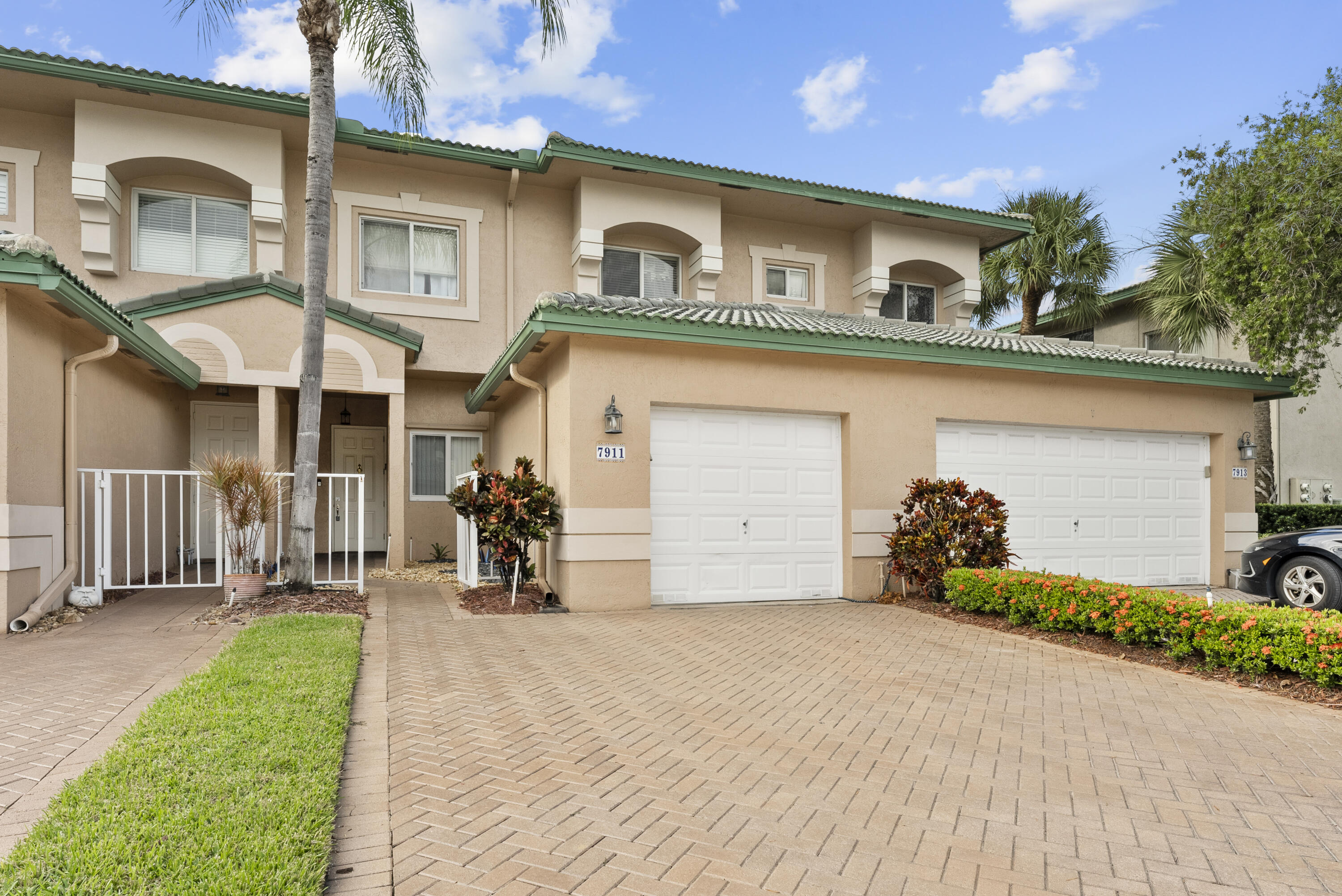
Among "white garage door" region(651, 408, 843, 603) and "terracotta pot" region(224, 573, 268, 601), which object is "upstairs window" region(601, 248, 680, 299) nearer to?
"white garage door" region(651, 408, 843, 603)

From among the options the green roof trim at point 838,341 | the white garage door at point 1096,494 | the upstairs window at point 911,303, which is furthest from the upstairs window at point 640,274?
the white garage door at point 1096,494

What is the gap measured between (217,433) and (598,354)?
852 centimetres

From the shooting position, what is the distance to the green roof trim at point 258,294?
462 inches

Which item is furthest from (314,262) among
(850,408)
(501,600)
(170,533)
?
(850,408)

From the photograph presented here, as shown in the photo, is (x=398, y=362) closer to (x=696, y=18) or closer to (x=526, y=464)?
(x=526, y=464)

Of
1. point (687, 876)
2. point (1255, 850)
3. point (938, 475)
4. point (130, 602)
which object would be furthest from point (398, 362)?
point (1255, 850)

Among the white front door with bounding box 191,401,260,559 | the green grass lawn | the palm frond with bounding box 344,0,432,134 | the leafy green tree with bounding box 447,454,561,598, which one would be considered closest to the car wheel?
the leafy green tree with bounding box 447,454,561,598

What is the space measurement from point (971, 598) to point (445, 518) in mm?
10284

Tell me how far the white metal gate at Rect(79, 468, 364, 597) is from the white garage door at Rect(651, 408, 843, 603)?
3628mm

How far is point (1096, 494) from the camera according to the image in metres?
11.7

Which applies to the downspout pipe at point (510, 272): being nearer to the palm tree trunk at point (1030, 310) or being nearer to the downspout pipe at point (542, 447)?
the downspout pipe at point (542, 447)

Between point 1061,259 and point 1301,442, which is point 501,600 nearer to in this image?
point 1061,259

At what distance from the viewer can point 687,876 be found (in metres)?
2.98

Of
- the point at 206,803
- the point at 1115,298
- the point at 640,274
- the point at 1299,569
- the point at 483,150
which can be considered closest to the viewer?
the point at 206,803
